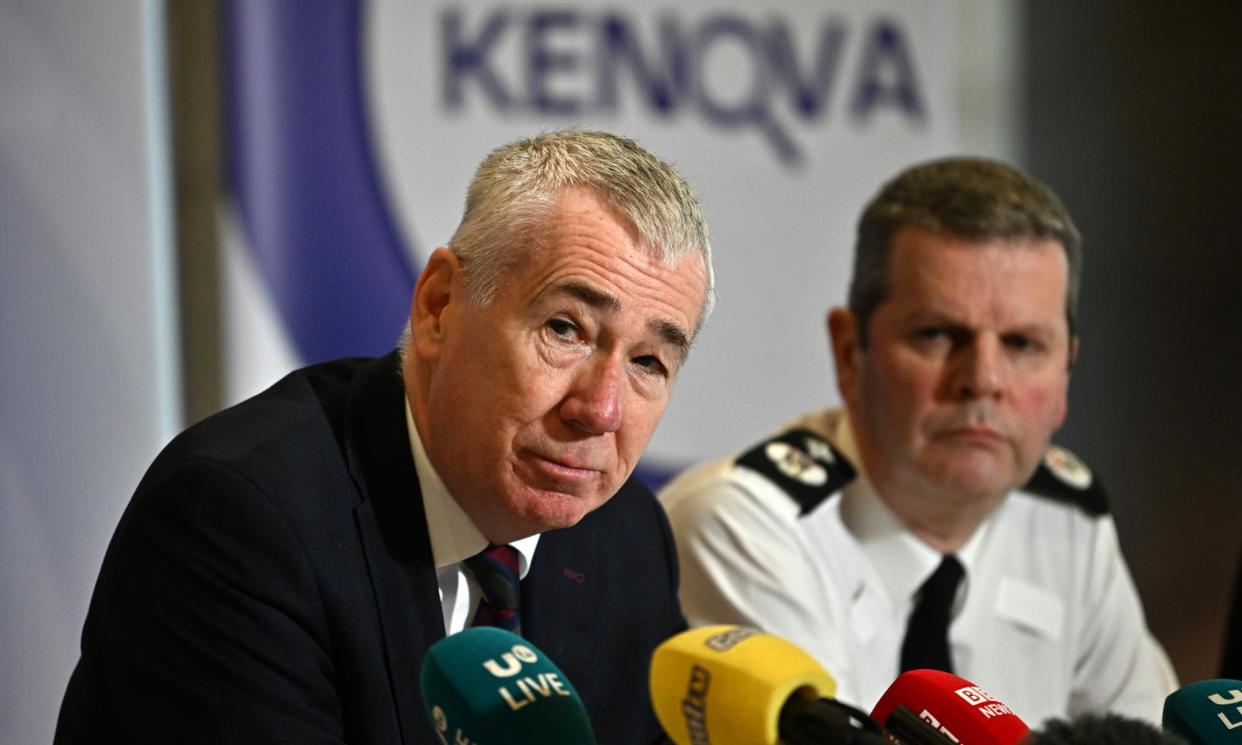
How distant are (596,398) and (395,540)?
28 cm

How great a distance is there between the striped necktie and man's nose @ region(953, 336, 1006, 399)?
858 mm

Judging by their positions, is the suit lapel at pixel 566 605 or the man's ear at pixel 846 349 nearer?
the suit lapel at pixel 566 605

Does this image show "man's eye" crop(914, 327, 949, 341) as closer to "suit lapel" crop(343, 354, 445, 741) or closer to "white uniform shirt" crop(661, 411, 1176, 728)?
"white uniform shirt" crop(661, 411, 1176, 728)

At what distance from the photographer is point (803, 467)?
2314 mm

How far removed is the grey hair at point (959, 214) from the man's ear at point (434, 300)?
0.95 meters

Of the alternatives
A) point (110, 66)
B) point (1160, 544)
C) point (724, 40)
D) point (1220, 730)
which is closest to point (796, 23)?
point (724, 40)

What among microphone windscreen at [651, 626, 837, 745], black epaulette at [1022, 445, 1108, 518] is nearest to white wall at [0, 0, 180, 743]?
microphone windscreen at [651, 626, 837, 745]

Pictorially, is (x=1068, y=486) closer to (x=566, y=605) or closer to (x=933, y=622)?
(x=933, y=622)

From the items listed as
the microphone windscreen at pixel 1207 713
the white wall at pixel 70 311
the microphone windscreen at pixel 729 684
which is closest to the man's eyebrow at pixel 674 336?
the microphone windscreen at pixel 729 684

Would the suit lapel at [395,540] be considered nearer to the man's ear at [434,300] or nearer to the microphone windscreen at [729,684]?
the man's ear at [434,300]

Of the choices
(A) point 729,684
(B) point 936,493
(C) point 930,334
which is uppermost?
(A) point 729,684

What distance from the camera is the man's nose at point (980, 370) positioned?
6.90 feet

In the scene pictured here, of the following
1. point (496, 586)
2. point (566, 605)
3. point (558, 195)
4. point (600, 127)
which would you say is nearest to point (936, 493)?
point (566, 605)

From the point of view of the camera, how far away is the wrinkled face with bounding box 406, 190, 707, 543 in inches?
55.7
